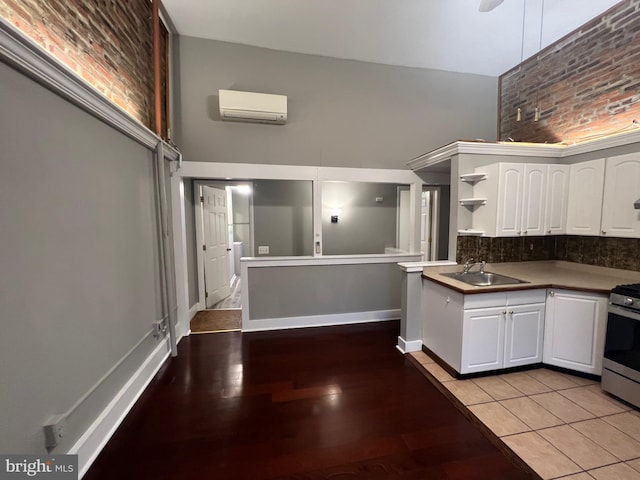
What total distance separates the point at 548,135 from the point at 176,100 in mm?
5075

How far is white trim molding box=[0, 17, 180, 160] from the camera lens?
1105 mm

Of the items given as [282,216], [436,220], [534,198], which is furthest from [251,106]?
[436,220]

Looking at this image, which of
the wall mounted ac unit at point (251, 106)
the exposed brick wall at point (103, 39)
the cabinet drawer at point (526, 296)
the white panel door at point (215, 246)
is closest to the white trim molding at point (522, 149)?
the cabinet drawer at point (526, 296)

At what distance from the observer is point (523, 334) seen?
2535 mm

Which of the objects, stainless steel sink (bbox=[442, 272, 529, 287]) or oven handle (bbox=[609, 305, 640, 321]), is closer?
oven handle (bbox=[609, 305, 640, 321])

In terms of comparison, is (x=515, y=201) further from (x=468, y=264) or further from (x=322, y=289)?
(x=322, y=289)

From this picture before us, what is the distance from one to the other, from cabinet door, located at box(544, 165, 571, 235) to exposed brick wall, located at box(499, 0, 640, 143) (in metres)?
0.74

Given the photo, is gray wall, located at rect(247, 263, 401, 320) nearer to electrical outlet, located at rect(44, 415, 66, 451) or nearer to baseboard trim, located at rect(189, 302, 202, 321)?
baseboard trim, located at rect(189, 302, 202, 321)

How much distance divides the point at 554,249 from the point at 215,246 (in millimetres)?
5034

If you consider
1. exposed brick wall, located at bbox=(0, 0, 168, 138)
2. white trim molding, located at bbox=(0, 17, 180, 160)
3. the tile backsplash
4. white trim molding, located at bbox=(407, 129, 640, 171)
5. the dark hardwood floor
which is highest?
exposed brick wall, located at bbox=(0, 0, 168, 138)

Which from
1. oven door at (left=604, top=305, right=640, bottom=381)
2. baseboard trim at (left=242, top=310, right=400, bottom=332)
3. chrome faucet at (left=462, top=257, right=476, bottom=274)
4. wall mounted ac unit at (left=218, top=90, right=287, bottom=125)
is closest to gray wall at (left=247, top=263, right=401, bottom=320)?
baseboard trim at (left=242, top=310, right=400, bottom=332)

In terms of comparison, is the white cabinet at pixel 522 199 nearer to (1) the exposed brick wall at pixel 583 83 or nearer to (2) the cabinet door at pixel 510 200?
(2) the cabinet door at pixel 510 200

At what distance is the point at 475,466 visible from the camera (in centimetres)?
161

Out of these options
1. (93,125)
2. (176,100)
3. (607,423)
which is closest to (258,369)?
(93,125)
